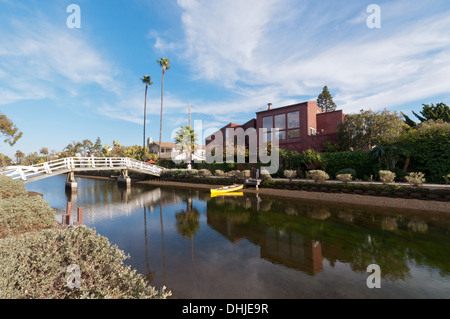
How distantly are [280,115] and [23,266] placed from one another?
28.2m

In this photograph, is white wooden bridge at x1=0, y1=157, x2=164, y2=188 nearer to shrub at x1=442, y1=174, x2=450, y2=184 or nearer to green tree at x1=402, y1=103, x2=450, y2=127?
shrub at x1=442, y1=174, x2=450, y2=184

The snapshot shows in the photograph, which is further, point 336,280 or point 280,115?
point 280,115

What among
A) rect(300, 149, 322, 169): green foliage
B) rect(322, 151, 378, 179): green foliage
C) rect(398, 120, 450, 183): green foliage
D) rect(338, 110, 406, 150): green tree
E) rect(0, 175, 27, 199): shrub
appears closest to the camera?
rect(0, 175, 27, 199): shrub

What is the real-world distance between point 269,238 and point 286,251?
4.24 feet

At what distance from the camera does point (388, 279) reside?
5.21 metres

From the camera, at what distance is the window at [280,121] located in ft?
90.2

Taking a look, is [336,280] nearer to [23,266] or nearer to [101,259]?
[101,259]

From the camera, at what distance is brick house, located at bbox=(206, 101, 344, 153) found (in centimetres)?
2511

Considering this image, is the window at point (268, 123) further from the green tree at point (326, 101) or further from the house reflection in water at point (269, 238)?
the green tree at point (326, 101)

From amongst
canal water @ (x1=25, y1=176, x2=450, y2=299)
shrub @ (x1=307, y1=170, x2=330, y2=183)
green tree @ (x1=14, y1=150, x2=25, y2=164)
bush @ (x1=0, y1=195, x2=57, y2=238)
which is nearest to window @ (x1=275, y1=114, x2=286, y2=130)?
shrub @ (x1=307, y1=170, x2=330, y2=183)

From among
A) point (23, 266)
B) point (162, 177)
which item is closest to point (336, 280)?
point (23, 266)

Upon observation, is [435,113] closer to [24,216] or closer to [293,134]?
[293,134]

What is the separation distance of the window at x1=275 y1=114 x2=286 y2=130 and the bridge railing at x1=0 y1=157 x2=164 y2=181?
19325 mm
